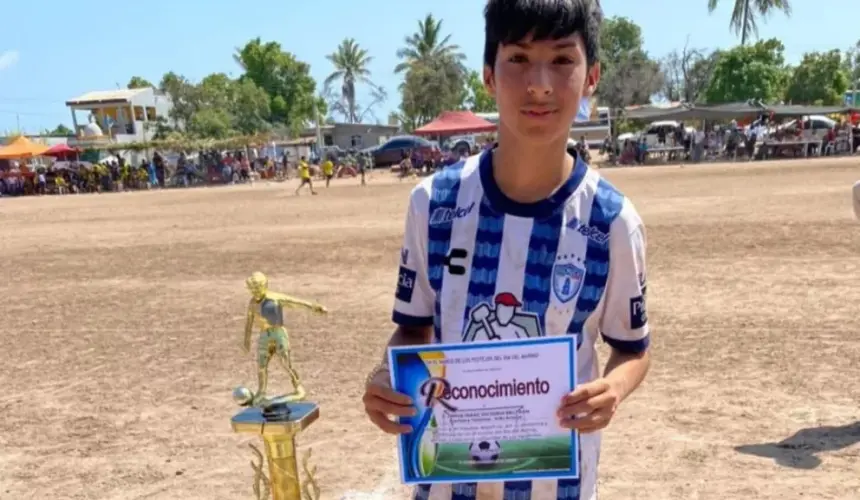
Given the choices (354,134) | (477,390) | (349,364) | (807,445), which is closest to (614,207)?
(477,390)

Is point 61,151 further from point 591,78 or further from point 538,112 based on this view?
point 538,112

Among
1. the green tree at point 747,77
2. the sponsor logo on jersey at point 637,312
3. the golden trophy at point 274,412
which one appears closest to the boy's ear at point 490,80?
the sponsor logo on jersey at point 637,312

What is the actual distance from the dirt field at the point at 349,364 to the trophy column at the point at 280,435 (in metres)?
2.15

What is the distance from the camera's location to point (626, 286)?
72.2 inches

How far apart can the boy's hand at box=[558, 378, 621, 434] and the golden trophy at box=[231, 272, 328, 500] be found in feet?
3.08

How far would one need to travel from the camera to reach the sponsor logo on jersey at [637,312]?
1.85 m

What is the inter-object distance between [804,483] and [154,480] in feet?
12.9

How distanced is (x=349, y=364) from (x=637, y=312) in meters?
5.42

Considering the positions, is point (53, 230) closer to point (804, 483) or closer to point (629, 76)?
point (804, 483)

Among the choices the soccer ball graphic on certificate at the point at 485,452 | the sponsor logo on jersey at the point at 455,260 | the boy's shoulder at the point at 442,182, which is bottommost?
the soccer ball graphic on certificate at the point at 485,452

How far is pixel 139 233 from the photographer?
19234 millimetres

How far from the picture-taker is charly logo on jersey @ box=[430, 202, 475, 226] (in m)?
1.86

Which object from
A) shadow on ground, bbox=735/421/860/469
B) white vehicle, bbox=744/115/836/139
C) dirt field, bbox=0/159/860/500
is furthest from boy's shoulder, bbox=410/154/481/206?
white vehicle, bbox=744/115/836/139

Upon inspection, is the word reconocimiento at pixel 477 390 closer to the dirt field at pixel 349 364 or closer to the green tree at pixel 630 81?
the dirt field at pixel 349 364
